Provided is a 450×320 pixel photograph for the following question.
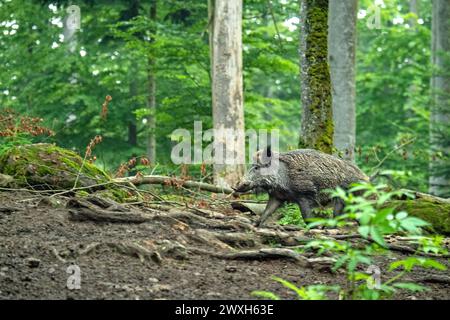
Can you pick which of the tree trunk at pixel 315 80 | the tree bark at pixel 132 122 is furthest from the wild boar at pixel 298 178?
the tree bark at pixel 132 122

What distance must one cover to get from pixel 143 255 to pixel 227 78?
8.09 m

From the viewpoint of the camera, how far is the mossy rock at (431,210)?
912 centimetres

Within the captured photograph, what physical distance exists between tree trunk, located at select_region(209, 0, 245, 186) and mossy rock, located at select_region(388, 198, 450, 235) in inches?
192

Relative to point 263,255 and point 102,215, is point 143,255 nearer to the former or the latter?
point 263,255

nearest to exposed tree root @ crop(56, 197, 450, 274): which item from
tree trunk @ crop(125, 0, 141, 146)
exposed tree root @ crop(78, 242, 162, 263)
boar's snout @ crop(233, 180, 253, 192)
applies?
exposed tree root @ crop(78, 242, 162, 263)

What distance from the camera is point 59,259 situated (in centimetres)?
616

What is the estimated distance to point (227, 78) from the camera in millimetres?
14094

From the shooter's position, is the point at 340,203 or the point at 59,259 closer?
the point at 59,259

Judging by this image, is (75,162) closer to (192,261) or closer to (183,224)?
(183,224)

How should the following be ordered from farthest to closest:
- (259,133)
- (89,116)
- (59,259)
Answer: (89,116) → (259,133) → (59,259)

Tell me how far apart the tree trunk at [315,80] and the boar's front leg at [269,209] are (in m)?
1.72

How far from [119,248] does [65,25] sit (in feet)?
65.9

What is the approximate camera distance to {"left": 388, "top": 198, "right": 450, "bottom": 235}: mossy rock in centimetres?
912
